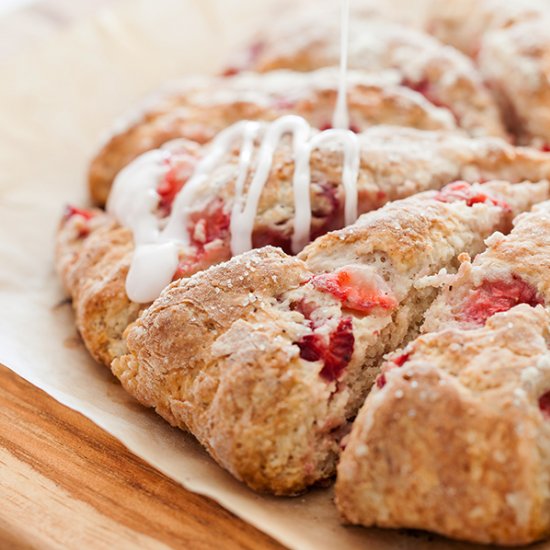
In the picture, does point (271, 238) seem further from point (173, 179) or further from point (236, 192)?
point (173, 179)

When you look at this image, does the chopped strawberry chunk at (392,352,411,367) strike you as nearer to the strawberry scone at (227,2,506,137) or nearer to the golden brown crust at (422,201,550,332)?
the golden brown crust at (422,201,550,332)

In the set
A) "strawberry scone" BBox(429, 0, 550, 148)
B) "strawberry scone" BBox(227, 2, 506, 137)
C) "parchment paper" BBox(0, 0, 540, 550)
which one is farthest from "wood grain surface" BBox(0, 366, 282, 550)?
"strawberry scone" BBox(429, 0, 550, 148)

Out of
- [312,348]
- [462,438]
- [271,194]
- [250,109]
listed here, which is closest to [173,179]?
[271,194]

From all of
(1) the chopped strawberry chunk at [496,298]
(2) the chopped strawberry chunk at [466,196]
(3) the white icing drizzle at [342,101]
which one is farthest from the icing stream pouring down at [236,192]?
(1) the chopped strawberry chunk at [496,298]

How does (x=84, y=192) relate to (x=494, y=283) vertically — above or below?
below

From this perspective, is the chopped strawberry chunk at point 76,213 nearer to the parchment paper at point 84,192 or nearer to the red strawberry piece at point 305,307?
the parchment paper at point 84,192

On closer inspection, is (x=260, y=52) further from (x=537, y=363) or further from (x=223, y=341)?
(x=537, y=363)

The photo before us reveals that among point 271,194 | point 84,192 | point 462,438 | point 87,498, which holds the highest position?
point 271,194
